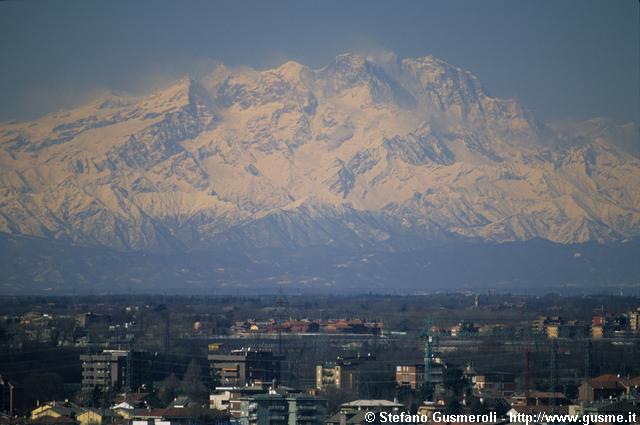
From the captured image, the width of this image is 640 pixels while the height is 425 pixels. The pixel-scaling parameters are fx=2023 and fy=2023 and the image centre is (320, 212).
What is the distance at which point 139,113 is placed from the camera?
19450cm

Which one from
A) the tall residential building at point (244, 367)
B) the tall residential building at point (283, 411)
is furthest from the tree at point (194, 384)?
the tall residential building at point (283, 411)

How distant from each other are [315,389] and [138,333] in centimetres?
2520

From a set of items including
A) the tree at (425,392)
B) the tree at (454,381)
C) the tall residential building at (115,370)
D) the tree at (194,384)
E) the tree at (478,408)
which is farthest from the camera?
the tall residential building at (115,370)

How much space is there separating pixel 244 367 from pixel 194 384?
21.3 feet

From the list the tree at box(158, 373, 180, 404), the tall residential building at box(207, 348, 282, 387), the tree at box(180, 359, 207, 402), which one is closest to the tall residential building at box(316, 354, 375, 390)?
the tall residential building at box(207, 348, 282, 387)

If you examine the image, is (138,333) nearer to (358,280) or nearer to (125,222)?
(358,280)

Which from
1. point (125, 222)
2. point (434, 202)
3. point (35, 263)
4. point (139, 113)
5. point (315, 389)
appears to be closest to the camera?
point (315, 389)

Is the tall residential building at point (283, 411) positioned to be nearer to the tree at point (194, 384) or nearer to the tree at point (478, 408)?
the tree at point (478, 408)

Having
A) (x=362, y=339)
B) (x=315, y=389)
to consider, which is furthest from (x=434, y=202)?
(x=315, y=389)

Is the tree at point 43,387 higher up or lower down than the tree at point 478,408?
higher up

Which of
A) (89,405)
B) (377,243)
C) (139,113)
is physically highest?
(139,113)

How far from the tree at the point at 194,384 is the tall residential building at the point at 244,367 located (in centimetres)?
48

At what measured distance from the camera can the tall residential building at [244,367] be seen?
5253cm

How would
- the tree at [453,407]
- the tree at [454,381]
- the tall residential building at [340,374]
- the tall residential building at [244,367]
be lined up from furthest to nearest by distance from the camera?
1. the tall residential building at [244,367]
2. the tall residential building at [340,374]
3. the tree at [454,381]
4. the tree at [453,407]
